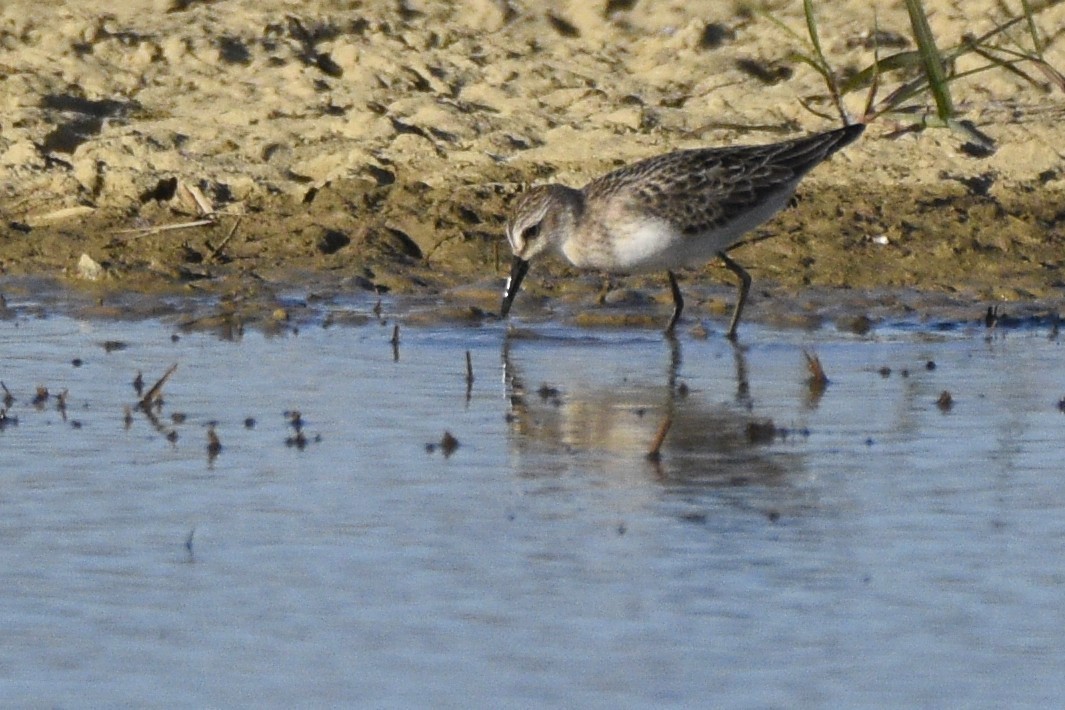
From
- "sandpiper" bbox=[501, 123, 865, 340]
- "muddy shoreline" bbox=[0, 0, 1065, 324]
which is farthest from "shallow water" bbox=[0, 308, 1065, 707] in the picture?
"muddy shoreline" bbox=[0, 0, 1065, 324]

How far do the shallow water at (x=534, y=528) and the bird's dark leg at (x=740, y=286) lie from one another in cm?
46

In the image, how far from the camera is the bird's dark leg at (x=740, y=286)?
35.0 feet

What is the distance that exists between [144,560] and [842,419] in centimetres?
309

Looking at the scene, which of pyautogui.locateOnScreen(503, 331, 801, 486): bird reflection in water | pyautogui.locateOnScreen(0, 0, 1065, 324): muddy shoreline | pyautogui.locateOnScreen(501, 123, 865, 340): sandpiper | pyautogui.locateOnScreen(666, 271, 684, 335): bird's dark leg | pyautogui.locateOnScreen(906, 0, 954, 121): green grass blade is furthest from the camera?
pyautogui.locateOnScreen(0, 0, 1065, 324): muddy shoreline

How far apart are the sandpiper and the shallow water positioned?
625mm

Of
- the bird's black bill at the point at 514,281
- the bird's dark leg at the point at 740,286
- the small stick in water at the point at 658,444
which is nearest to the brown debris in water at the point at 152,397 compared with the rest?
the small stick in water at the point at 658,444

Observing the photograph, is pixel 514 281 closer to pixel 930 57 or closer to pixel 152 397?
pixel 930 57

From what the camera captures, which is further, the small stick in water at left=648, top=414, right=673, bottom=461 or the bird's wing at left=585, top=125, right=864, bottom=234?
the bird's wing at left=585, top=125, right=864, bottom=234

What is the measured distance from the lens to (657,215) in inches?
417

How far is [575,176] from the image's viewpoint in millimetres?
12594

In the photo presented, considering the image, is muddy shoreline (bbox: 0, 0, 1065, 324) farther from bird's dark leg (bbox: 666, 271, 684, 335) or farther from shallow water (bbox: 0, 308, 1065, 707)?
shallow water (bbox: 0, 308, 1065, 707)

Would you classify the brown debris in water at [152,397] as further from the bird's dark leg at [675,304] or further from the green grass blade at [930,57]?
the green grass blade at [930,57]

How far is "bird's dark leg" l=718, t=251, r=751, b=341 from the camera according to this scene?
1066cm

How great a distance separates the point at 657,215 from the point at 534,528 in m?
4.01
